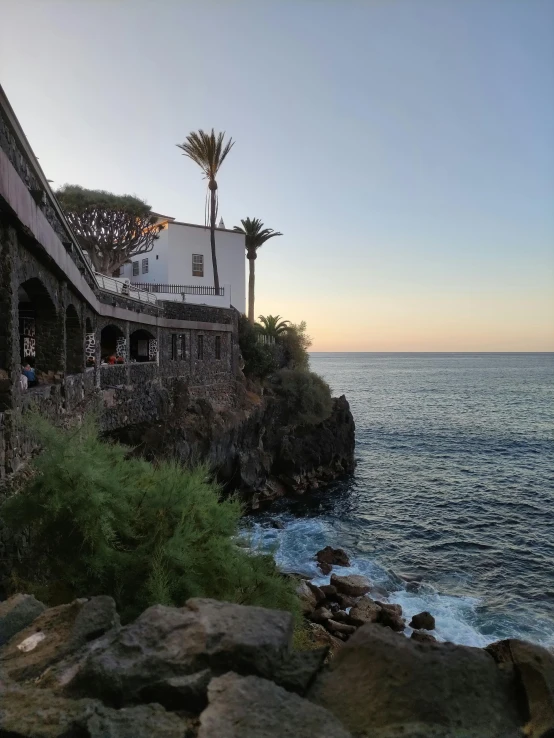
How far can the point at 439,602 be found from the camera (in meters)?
18.9

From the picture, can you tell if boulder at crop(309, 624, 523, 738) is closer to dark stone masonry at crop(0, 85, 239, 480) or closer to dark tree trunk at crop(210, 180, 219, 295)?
dark stone masonry at crop(0, 85, 239, 480)

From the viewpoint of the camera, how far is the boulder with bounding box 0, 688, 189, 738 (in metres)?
3.45

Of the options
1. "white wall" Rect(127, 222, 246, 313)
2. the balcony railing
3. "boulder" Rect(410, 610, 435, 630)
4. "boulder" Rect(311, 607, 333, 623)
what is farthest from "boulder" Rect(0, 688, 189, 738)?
"white wall" Rect(127, 222, 246, 313)

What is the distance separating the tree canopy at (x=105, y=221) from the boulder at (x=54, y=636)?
33944 mm

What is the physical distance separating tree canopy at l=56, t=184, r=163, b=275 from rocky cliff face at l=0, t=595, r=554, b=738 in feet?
114

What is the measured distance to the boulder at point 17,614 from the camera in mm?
4984

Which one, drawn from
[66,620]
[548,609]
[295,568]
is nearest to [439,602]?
[548,609]

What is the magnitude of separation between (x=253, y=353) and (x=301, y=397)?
192 inches

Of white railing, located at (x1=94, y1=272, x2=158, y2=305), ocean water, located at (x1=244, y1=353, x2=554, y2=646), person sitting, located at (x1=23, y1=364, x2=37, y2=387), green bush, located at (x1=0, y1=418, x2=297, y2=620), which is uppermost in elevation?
white railing, located at (x1=94, y1=272, x2=158, y2=305)

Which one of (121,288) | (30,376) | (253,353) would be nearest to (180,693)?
(30,376)

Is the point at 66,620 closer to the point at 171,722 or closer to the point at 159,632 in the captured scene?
the point at 159,632

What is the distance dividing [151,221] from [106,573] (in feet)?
114

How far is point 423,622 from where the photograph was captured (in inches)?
664

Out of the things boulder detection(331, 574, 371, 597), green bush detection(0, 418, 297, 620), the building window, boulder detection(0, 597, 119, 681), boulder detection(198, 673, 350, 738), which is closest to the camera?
boulder detection(198, 673, 350, 738)
